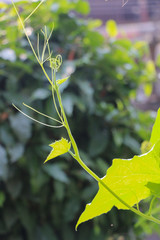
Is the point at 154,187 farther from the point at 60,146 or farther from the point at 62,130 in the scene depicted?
the point at 62,130

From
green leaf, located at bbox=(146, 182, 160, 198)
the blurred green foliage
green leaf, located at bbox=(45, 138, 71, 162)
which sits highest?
green leaf, located at bbox=(45, 138, 71, 162)

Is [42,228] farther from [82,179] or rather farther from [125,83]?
[125,83]

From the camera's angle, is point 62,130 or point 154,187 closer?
point 154,187

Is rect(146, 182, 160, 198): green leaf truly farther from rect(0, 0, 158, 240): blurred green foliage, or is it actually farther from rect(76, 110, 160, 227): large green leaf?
rect(0, 0, 158, 240): blurred green foliage

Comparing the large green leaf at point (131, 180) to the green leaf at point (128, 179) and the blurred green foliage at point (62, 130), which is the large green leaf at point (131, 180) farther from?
the blurred green foliage at point (62, 130)

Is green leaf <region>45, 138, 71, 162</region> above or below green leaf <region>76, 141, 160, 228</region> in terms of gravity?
above

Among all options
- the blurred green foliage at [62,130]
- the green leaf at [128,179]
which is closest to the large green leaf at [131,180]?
the green leaf at [128,179]

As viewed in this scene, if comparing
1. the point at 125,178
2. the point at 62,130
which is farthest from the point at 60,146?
the point at 62,130

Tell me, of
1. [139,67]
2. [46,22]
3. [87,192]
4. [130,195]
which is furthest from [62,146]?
[139,67]

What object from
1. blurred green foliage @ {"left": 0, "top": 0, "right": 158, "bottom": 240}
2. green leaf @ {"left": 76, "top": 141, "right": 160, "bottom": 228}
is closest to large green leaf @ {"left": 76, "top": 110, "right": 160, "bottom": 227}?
green leaf @ {"left": 76, "top": 141, "right": 160, "bottom": 228}
